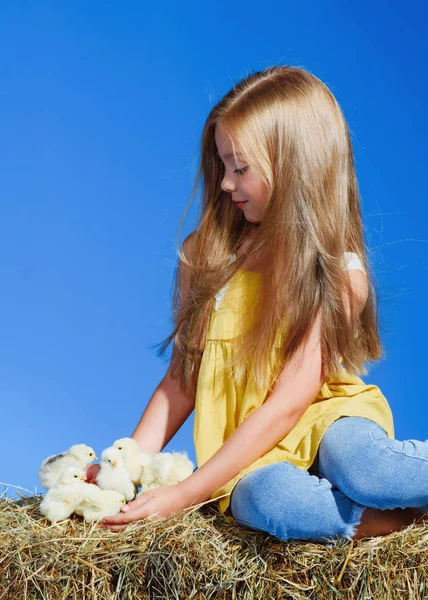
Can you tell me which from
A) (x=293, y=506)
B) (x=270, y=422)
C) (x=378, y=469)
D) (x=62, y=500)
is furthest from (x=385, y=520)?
(x=62, y=500)

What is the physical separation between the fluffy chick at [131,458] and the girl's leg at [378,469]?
18.4 inches

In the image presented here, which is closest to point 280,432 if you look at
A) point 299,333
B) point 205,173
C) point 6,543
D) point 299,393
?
point 299,393

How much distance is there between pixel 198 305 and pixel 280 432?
49cm

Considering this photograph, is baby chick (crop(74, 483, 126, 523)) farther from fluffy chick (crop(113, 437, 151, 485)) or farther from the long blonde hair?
the long blonde hair

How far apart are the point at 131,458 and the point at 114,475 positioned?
3.4 inches

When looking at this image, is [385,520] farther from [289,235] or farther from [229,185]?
[229,185]

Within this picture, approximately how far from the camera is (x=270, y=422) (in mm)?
2129

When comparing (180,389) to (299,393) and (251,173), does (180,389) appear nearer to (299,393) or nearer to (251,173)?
(299,393)

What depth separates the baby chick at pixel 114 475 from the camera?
2119 millimetres

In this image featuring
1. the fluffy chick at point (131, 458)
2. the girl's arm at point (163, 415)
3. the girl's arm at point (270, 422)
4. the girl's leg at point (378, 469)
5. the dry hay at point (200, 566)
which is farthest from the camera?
the girl's arm at point (163, 415)

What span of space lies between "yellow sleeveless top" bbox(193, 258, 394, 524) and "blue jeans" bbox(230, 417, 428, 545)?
0.32ft

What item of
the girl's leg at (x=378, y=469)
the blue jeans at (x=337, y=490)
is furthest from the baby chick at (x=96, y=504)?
the girl's leg at (x=378, y=469)

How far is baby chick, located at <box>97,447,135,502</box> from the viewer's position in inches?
83.4

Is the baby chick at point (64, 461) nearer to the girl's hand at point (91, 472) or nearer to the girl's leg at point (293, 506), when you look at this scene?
the girl's hand at point (91, 472)
